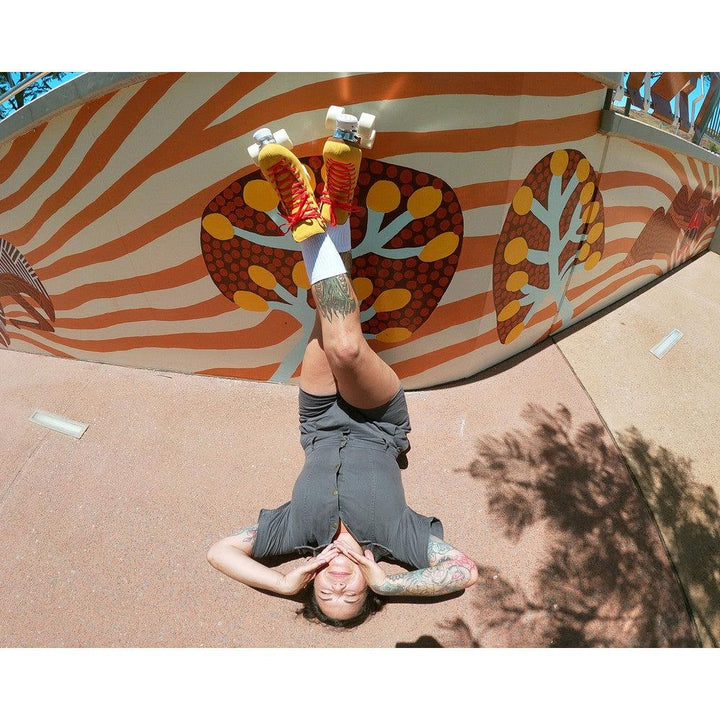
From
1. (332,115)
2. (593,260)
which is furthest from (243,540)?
(593,260)

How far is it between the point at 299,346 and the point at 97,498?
6.13 feet

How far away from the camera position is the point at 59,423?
369 centimetres

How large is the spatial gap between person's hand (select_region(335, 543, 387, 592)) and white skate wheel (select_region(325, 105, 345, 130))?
2398mm

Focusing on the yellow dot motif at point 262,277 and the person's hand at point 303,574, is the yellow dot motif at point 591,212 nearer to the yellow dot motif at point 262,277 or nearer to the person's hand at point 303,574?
the yellow dot motif at point 262,277

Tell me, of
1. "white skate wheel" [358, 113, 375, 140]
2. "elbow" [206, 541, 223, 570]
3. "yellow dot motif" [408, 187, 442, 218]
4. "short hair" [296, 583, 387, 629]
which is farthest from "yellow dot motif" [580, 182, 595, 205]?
"elbow" [206, 541, 223, 570]

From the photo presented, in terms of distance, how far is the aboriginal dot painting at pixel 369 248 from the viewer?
9.12 feet

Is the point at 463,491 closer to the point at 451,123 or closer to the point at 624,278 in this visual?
the point at 451,123

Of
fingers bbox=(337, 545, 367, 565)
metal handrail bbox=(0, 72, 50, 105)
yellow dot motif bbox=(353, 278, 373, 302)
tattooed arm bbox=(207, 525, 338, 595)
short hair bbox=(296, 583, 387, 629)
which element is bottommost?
short hair bbox=(296, 583, 387, 629)

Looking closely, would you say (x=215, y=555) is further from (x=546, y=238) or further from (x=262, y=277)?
(x=546, y=238)

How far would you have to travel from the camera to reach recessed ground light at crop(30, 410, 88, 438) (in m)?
3.62

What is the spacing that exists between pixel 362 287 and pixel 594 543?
2322mm

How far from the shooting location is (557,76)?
2666mm

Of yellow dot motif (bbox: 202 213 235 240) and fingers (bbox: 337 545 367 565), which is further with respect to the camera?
yellow dot motif (bbox: 202 213 235 240)

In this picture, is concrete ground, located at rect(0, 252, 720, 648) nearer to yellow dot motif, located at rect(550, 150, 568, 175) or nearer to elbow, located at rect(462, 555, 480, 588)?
elbow, located at rect(462, 555, 480, 588)
